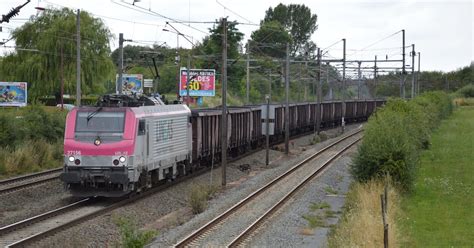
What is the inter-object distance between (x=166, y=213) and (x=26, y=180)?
758 centimetres

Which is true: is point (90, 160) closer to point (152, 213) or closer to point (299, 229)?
point (152, 213)

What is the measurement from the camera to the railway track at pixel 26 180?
72.3 feet

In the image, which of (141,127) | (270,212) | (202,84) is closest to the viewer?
(270,212)

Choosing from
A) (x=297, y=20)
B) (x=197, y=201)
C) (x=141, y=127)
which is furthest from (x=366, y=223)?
(x=297, y=20)

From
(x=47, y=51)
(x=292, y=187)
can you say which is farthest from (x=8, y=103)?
(x=292, y=187)

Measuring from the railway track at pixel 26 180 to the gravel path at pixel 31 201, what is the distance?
343mm

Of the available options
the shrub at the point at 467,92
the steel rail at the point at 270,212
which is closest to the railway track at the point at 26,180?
the steel rail at the point at 270,212

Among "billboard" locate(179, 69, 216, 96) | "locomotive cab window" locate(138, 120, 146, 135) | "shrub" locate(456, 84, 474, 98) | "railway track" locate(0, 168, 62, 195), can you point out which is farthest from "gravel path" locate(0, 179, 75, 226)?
"shrub" locate(456, 84, 474, 98)

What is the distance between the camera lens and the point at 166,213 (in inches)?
777

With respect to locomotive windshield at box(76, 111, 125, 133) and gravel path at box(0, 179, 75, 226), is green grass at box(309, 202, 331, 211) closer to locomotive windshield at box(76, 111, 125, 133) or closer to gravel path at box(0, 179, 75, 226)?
locomotive windshield at box(76, 111, 125, 133)

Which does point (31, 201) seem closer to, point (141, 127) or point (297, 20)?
point (141, 127)

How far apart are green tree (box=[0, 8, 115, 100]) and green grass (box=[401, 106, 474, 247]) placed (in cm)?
3212

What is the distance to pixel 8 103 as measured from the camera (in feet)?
164

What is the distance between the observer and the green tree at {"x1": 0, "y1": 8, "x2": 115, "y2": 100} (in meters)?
56.2
